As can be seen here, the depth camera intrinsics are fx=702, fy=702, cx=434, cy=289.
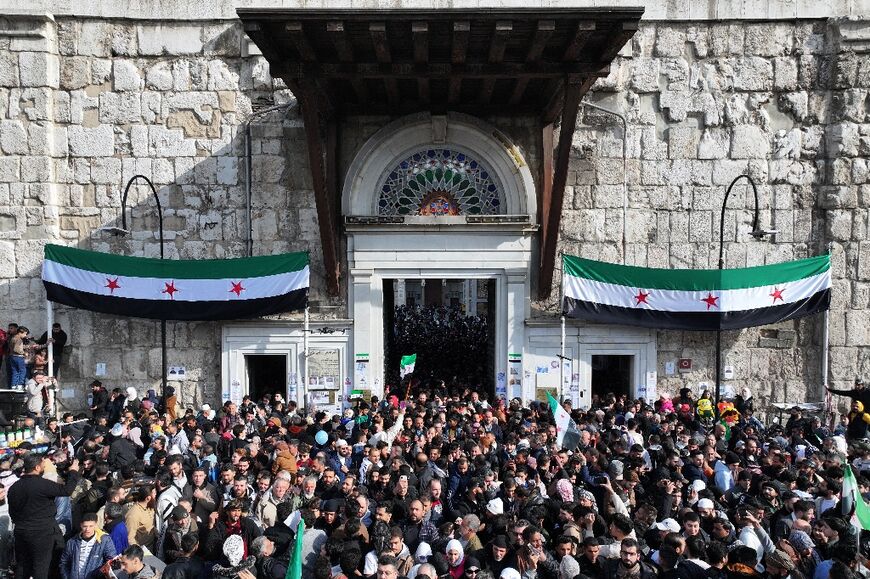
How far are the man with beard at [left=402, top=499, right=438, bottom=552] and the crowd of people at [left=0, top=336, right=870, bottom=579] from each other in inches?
0.8

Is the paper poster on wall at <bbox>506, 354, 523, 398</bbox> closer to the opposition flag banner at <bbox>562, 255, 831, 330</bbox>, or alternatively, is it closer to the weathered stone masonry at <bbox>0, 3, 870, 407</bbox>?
the weathered stone masonry at <bbox>0, 3, 870, 407</bbox>

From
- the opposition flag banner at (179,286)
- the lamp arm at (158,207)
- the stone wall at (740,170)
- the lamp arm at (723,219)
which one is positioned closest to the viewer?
the lamp arm at (158,207)

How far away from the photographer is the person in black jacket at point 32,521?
18.9 feet

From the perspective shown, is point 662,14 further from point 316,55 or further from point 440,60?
point 316,55

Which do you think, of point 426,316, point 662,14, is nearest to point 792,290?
point 662,14

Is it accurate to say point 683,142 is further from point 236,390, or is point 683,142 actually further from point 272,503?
point 272,503

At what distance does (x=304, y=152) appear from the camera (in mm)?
12281

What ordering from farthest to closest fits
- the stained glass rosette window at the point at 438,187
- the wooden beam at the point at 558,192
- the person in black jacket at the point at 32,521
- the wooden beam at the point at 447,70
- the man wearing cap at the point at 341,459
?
1. the stained glass rosette window at the point at 438,187
2. the wooden beam at the point at 558,192
3. the wooden beam at the point at 447,70
4. the man wearing cap at the point at 341,459
5. the person in black jacket at the point at 32,521

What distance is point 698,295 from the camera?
12.0 m

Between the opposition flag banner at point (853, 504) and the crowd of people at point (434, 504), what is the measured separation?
2.0 inches

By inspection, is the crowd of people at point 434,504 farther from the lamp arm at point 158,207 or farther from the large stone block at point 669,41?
the large stone block at point 669,41

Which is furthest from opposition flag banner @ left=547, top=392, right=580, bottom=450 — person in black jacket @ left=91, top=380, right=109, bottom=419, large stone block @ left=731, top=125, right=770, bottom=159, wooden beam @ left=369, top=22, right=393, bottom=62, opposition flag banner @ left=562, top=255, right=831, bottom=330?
person in black jacket @ left=91, top=380, right=109, bottom=419

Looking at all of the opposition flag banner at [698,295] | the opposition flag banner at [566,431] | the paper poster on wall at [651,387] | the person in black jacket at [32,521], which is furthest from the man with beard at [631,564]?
the paper poster on wall at [651,387]

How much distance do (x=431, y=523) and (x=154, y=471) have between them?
336cm
